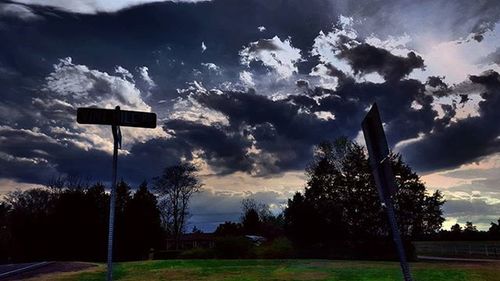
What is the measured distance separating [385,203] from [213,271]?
1993cm

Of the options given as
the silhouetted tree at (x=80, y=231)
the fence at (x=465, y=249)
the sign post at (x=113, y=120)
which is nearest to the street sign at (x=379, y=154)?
the sign post at (x=113, y=120)

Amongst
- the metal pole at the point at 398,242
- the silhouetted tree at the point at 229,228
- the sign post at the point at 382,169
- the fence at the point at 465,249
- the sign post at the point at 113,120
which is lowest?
the fence at the point at 465,249

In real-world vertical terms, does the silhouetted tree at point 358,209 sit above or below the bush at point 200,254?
above

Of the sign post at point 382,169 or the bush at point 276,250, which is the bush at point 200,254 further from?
the sign post at point 382,169

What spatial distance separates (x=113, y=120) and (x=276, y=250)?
36.2 m

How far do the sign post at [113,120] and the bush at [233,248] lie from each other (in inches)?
1317

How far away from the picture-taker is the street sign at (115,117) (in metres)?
7.42

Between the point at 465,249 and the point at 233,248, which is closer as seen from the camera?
the point at 233,248

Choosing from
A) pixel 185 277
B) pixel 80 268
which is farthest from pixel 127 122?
pixel 80 268

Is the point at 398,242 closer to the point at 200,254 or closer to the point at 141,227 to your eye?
the point at 200,254

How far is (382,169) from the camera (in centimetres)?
519

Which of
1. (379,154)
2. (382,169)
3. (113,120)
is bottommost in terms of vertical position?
(382,169)

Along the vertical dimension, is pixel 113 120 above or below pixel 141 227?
below

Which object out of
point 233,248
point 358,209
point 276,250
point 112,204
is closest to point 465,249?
point 358,209
